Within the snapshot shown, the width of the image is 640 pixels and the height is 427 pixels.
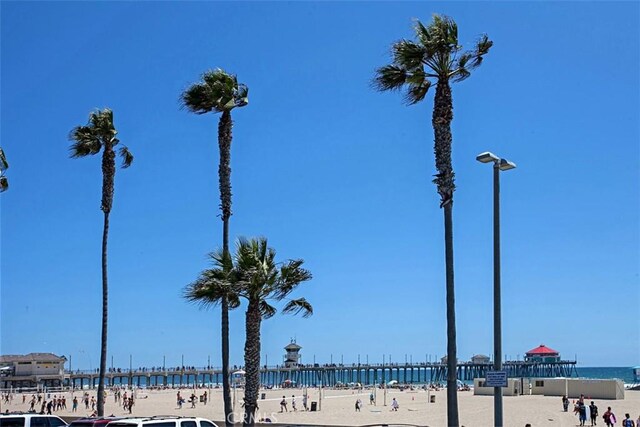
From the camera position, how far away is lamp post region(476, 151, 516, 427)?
15441mm

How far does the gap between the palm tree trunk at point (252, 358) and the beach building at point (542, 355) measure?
10724 centimetres

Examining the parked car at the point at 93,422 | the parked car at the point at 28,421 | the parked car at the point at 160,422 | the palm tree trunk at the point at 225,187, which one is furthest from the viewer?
the palm tree trunk at the point at 225,187

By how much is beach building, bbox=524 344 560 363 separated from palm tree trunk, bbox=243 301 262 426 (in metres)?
107

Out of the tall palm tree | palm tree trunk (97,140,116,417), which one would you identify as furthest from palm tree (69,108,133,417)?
the tall palm tree

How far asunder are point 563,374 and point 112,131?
556 ft

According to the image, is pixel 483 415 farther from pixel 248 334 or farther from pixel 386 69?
pixel 386 69

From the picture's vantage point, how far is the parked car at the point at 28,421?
2158 centimetres

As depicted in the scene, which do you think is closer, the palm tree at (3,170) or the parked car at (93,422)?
the parked car at (93,422)

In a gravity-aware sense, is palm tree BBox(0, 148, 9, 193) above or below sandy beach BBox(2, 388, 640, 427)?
above

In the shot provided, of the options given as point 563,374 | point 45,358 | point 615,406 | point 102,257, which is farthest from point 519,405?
point 563,374

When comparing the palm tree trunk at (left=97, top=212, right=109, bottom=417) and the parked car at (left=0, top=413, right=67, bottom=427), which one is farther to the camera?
the palm tree trunk at (left=97, top=212, right=109, bottom=417)

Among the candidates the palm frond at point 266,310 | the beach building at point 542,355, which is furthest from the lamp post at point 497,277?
the beach building at point 542,355

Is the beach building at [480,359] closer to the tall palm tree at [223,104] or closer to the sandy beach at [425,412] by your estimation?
the sandy beach at [425,412]

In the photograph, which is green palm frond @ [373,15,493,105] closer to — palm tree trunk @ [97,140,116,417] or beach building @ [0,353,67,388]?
palm tree trunk @ [97,140,116,417]
